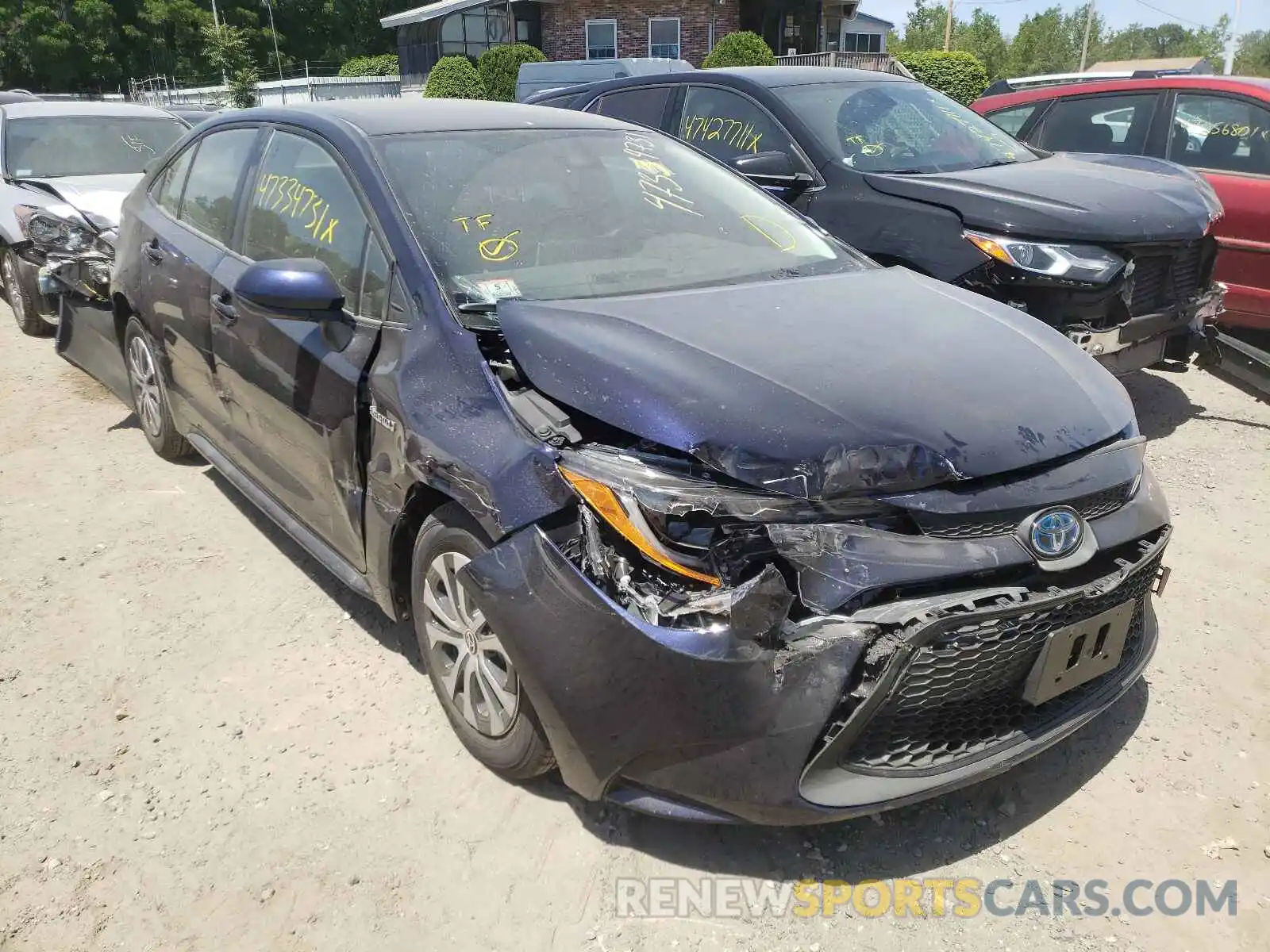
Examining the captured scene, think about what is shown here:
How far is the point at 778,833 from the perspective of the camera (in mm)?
2461

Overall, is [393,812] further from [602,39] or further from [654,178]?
[602,39]

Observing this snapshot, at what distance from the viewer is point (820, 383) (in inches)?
92.0

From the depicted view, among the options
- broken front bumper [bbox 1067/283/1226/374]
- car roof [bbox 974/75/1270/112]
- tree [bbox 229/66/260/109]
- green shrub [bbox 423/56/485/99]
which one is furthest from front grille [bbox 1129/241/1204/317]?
tree [bbox 229/66/260/109]

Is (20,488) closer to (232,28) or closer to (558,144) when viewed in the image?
(558,144)

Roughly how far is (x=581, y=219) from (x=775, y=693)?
179 cm

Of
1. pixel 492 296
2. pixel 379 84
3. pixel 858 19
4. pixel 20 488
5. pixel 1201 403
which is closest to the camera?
pixel 492 296

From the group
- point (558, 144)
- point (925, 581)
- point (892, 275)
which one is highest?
point (558, 144)

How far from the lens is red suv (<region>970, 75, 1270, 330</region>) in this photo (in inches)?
229

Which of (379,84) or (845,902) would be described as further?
(379,84)

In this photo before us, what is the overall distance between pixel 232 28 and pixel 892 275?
181 feet

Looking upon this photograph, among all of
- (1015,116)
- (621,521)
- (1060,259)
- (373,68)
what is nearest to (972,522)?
(621,521)

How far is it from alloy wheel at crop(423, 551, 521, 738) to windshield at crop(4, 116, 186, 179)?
6598 mm

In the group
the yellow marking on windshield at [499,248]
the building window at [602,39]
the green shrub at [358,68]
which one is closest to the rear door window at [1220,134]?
the yellow marking on windshield at [499,248]

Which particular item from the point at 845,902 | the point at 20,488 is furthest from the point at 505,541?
the point at 20,488
